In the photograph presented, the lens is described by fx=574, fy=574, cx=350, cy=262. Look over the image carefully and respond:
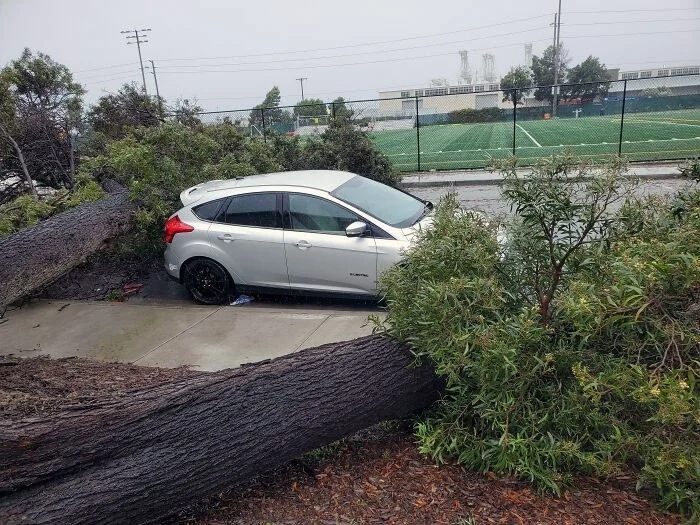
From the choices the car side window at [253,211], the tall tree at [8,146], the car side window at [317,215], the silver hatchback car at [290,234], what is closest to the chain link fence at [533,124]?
the tall tree at [8,146]

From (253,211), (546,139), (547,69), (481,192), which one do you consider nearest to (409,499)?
(253,211)

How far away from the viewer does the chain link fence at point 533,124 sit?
734 inches

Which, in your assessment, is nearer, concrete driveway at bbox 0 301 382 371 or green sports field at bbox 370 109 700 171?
concrete driveway at bbox 0 301 382 371

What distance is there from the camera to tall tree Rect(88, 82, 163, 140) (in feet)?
43.2

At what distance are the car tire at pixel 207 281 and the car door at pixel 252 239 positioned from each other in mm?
152

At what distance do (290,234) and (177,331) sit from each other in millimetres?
1625

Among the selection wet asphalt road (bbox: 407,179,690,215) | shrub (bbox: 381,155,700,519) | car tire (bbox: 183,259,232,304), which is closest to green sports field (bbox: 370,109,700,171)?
wet asphalt road (bbox: 407,179,690,215)

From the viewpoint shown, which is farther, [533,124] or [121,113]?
[533,124]

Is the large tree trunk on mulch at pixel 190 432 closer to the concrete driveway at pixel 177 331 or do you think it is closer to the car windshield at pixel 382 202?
the concrete driveway at pixel 177 331

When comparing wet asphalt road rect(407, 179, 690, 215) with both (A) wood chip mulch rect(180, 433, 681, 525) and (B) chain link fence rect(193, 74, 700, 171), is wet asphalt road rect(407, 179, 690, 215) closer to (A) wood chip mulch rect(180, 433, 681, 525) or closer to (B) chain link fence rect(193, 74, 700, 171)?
(B) chain link fence rect(193, 74, 700, 171)

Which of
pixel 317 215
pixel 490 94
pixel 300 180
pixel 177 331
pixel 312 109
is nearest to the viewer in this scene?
pixel 177 331

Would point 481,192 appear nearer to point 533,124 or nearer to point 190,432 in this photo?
point 190,432

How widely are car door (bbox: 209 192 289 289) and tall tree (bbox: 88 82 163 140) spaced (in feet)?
24.1

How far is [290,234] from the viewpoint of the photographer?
21.4ft
